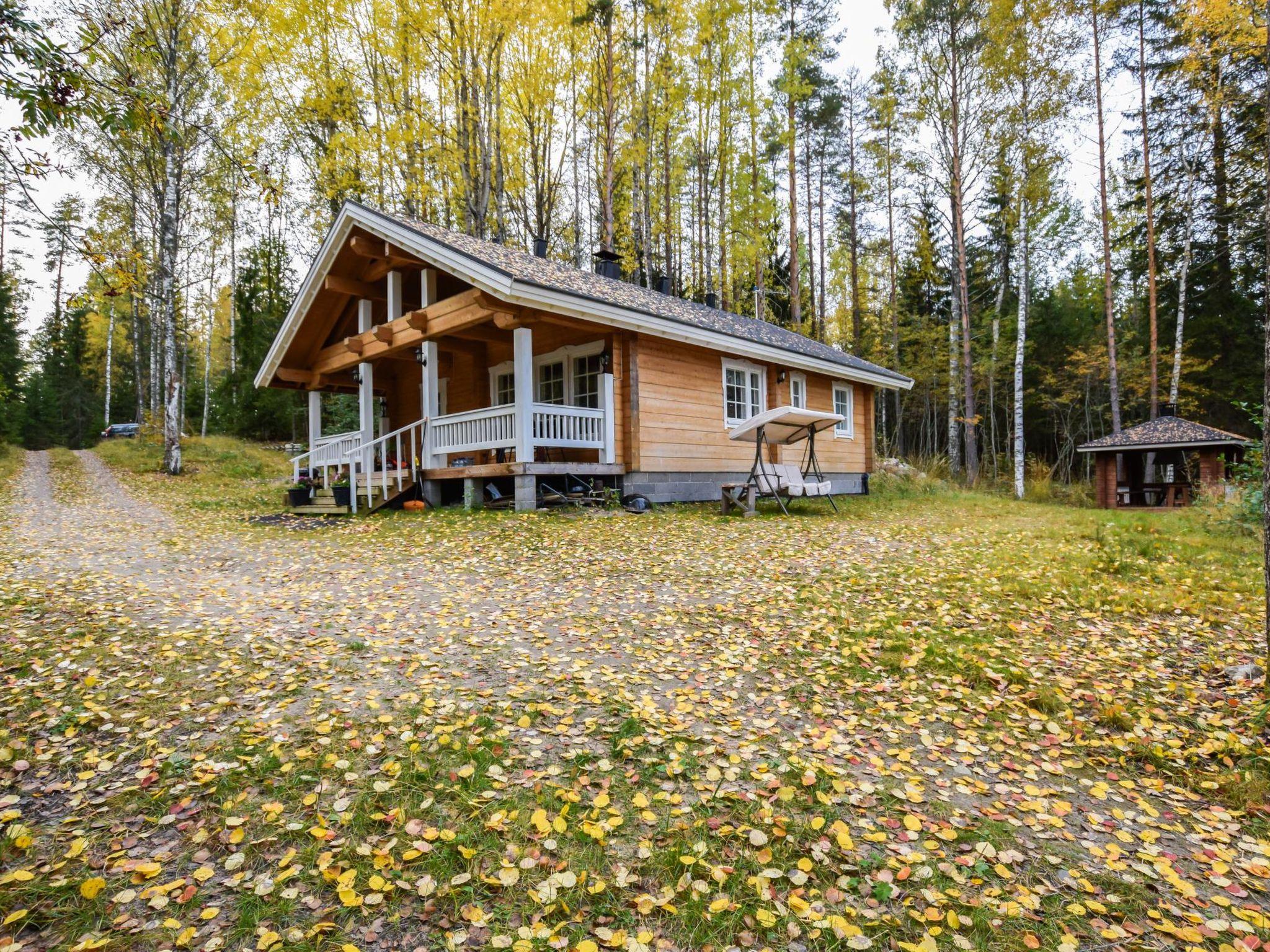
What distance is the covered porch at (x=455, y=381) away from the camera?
32.3 feet

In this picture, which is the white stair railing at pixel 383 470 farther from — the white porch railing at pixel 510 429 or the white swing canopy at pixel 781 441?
the white swing canopy at pixel 781 441

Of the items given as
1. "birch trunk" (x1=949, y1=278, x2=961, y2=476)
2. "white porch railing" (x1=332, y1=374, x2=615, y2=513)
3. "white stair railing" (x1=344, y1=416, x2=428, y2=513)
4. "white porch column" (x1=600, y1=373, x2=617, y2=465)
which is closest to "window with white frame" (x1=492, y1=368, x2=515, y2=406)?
"white porch railing" (x1=332, y1=374, x2=615, y2=513)

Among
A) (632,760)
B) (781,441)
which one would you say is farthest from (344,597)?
(781,441)

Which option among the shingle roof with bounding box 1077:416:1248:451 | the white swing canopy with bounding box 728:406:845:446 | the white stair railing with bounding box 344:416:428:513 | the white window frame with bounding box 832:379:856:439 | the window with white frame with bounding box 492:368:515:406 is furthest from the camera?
the white window frame with bounding box 832:379:856:439

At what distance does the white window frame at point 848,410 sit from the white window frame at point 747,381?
2966mm

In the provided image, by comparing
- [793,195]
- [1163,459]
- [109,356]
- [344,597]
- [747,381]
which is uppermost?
[793,195]

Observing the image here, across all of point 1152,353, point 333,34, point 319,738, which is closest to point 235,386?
point 333,34

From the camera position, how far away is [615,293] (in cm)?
1170

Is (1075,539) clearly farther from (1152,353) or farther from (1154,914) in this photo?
(1152,353)

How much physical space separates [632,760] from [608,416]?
8.10 metres

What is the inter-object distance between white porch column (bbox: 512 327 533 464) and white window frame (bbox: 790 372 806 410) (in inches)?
272

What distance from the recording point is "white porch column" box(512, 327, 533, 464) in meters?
9.56

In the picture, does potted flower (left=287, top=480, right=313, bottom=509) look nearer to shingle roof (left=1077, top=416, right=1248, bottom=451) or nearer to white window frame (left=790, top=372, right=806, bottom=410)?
white window frame (left=790, top=372, right=806, bottom=410)

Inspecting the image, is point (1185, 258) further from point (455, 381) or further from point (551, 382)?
point (455, 381)
